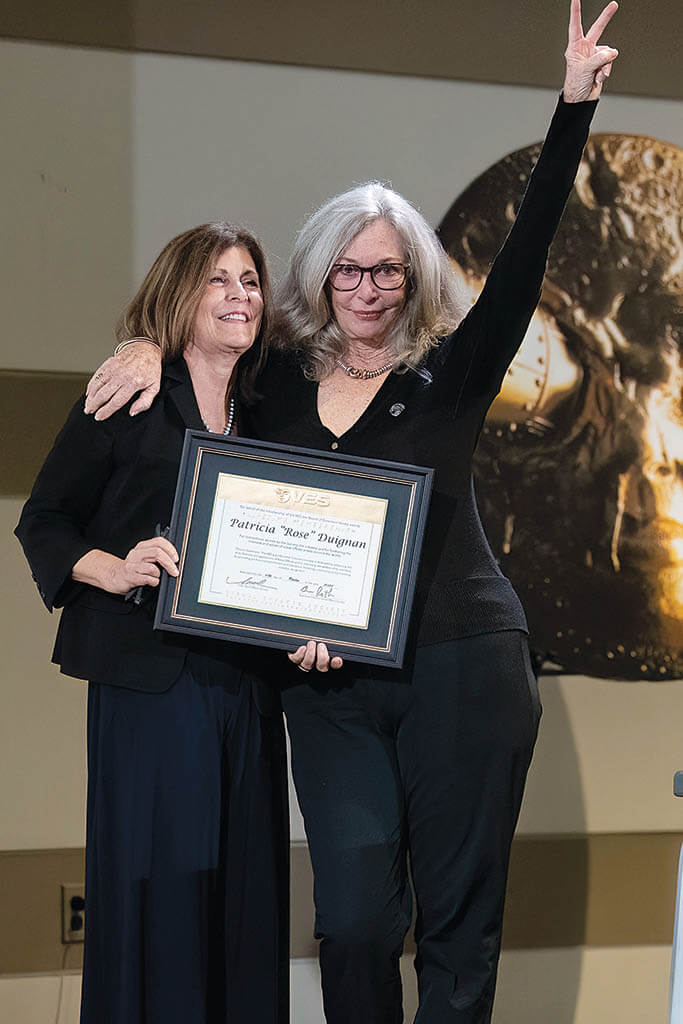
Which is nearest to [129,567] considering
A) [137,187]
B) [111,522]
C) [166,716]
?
[111,522]

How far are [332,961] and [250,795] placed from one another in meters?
0.31

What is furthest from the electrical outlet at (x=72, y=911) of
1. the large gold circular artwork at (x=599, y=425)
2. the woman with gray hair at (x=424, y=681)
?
Answer: the large gold circular artwork at (x=599, y=425)

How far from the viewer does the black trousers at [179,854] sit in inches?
76.7

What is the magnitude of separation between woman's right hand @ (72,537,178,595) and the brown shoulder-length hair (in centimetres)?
36

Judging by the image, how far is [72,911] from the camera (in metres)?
2.85

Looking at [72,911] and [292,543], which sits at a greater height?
[292,543]

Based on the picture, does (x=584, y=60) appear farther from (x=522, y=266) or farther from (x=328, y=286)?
(x=328, y=286)

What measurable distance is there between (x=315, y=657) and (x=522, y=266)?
73cm

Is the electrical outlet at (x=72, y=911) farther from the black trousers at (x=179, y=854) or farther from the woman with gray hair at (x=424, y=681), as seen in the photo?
the woman with gray hair at (x=424, y=681)

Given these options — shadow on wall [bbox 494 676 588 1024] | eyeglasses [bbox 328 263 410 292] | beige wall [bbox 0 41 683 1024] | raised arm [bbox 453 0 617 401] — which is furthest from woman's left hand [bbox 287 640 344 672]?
shadow on wall [bbox 494 676 588 1024]

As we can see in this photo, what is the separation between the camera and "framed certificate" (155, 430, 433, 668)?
6.28 feet

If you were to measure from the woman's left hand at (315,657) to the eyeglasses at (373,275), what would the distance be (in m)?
0.63

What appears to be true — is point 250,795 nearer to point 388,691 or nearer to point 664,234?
point 388,691

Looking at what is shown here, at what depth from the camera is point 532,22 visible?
298 cm
